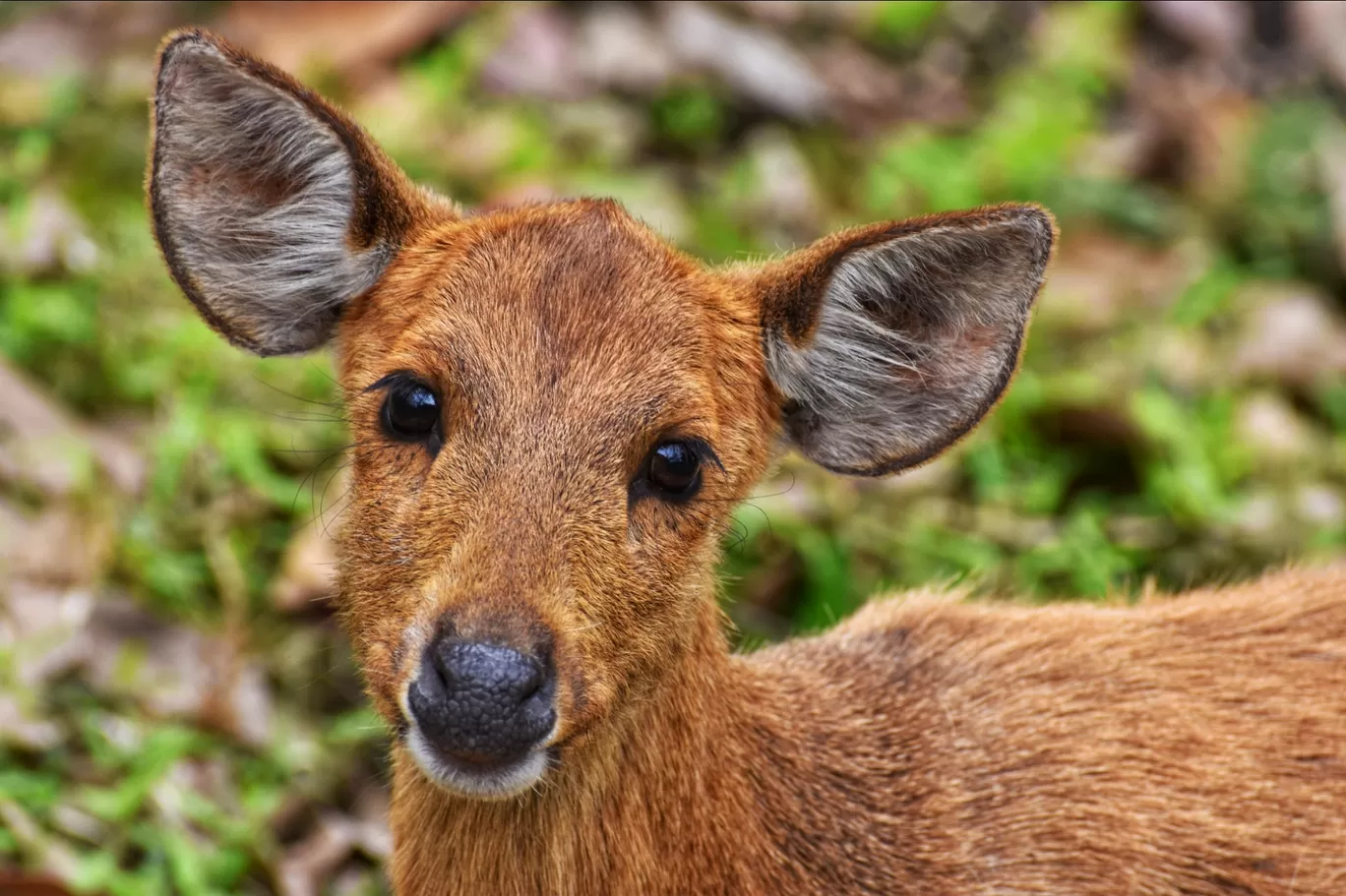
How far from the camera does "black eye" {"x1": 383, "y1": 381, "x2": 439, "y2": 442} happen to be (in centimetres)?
386

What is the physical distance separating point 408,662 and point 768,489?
303 centimetres

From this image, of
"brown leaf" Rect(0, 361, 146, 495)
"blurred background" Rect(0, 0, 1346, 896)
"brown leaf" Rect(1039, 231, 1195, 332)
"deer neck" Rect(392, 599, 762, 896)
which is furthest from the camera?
"brown leaf" Rect(1039, 231, 1195, 332)

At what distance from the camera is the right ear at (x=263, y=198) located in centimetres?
404

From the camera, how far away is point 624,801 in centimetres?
405

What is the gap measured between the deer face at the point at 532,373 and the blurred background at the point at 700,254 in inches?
19.7

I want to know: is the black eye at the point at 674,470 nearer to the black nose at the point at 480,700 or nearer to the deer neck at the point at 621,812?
the deer neck at the point at 621,812

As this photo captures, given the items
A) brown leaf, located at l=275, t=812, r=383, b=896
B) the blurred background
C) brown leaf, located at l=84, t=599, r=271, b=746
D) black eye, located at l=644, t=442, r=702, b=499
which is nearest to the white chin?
black eye, located at l=644, t=442, r=702, b=499

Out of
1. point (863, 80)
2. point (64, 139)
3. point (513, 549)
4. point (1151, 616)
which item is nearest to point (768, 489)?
point (1151, 616)

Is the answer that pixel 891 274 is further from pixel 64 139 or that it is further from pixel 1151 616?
pixel 64 139

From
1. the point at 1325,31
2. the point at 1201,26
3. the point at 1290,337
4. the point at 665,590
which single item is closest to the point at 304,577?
the point at 665,590

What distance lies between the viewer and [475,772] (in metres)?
3.55

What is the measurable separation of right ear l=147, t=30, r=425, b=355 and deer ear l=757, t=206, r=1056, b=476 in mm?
979

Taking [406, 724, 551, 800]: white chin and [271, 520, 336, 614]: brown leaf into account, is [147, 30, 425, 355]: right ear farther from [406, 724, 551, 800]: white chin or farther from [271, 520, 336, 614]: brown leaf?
[271, 520, 336, 614]: brown leaf

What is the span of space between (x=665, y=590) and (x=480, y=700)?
2.09ft
